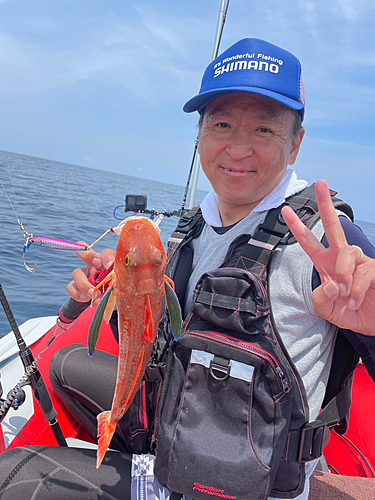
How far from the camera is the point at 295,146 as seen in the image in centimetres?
200

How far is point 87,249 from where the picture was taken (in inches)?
76.7

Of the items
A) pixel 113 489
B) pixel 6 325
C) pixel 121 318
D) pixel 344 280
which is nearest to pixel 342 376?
pixel 344 280

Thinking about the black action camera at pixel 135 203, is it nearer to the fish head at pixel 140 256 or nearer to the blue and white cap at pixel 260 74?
the blue and white cap at pixel 260 74

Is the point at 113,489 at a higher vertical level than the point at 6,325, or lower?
higher

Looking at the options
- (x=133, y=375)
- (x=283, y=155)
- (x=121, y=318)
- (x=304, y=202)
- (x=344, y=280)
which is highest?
(x=283, y=155)

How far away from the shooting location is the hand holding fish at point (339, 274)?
4.05 ft

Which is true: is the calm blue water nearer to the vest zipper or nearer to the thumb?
the vest zipper

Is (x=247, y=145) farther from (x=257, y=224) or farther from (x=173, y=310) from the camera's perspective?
(x=173, y=310)

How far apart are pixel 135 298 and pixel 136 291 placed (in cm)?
3

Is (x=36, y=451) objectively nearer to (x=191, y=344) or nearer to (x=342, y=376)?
(x=191, y=344)

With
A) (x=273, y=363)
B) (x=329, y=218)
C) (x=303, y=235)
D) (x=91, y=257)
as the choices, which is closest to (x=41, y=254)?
(x=91, y=257)

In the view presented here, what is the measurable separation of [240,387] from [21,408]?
231 cm

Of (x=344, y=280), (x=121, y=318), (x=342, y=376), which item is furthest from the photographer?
(x=342, y=376)

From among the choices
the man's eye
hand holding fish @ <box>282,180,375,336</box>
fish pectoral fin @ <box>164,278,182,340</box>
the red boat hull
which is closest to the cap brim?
the man's eye
